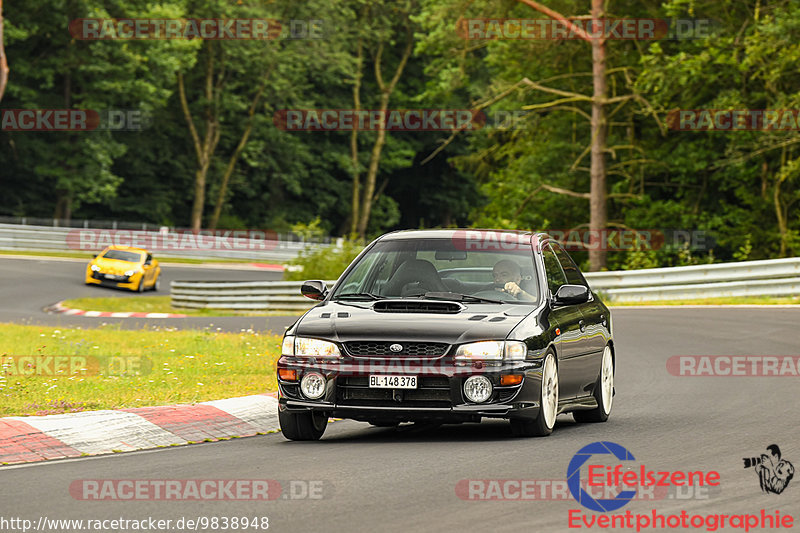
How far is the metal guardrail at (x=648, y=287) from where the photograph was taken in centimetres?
2728

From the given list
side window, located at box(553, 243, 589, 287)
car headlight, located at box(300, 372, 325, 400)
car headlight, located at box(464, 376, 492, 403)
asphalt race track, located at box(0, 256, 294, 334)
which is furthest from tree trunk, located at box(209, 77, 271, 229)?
car headlight, located at box(464, 376, 492, 403)

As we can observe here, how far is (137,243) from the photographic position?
182 feet

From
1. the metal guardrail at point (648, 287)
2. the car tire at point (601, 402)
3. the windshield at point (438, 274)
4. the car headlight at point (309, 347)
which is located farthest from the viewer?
the metal guardrail at point (648, 287)

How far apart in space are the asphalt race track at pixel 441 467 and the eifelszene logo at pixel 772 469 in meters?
0.07

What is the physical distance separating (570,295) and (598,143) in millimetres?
25578

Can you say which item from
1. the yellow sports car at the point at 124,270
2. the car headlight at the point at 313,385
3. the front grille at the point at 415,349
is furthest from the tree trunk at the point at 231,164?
the front grille at the point at 415,349

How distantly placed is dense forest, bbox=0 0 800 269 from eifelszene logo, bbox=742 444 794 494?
2315 cm

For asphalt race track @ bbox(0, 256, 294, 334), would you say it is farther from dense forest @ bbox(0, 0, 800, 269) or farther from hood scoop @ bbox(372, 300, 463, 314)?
hood scoop @ bbox(372, 300, 463, 314)

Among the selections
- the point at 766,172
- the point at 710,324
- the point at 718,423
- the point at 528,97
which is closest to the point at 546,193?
the point at 528,97

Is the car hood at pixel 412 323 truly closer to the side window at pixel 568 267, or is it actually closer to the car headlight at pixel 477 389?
the car headlight at pixel 477 389

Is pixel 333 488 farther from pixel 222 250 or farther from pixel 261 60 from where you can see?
pixel 261 60

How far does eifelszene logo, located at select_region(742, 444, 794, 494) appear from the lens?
305 inches

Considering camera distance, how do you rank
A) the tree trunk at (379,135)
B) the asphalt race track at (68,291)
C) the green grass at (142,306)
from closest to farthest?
the asphalt race track at (68,291)
the green grass at (142,306)
the tree trunk at (379,135)

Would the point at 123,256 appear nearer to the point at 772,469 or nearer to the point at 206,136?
the point at 206,136
